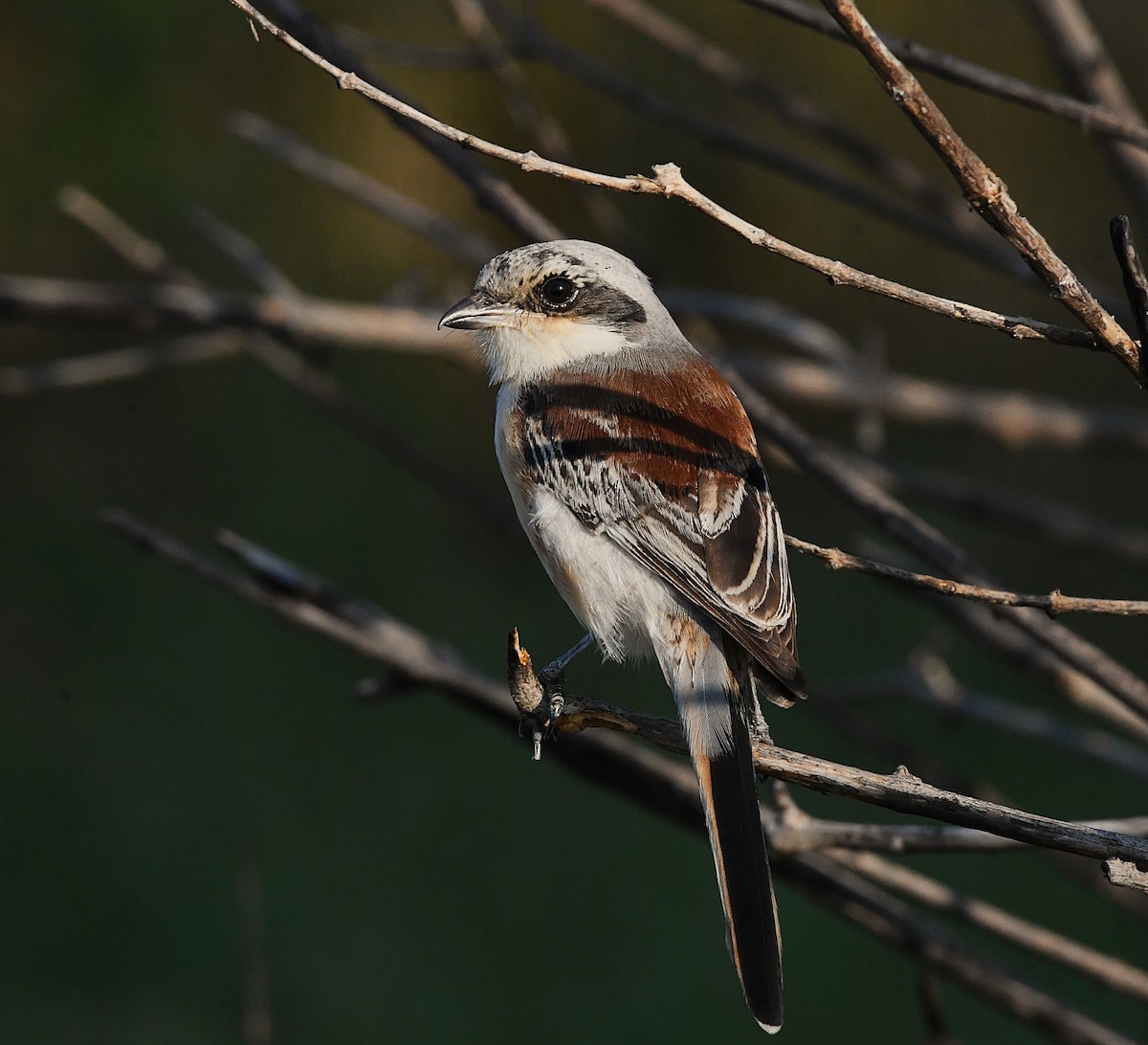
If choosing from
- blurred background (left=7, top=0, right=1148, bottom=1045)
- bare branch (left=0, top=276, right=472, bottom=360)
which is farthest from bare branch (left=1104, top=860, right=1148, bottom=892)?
blurred background (left=7, top=0, right=1148, bottom=1045)

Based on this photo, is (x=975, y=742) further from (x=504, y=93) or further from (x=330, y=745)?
(x=504, y=93)

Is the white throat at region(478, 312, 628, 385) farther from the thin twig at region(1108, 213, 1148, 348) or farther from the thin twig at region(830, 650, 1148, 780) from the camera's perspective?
the thin twig at region(1108, 213, 1148, 348)

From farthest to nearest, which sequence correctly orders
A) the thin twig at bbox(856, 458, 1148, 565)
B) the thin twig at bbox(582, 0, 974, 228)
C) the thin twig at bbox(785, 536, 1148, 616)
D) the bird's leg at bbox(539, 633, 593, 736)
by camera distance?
the thin twig at bbox(582, 0, 974, 228) → the thin twig at bbox(856, 458, 1148, 565) → the bird's leg at bbox(539, 633, 593, 736) → the thin twig at bbox(785, 536, 1148, 616)

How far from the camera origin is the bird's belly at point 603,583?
267 cm

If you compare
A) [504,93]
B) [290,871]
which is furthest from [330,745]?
[504,93]

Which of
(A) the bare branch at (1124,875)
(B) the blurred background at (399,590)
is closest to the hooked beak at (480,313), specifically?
(A) the bare branch at (1124,875)

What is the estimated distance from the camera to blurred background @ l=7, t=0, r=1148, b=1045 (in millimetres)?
5188

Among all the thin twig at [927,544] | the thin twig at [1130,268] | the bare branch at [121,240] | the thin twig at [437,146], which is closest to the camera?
the thin twig at [1130,268]

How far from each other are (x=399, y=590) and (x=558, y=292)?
3.83 meters

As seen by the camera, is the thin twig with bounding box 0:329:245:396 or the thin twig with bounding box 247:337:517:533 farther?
the thin twig with bounding box 0:329:245:396

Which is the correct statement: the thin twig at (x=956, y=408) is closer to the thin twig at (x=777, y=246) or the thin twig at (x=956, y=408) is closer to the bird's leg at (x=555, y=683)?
the bird's leg at (x=555, y=683)

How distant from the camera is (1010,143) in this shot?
265 inches

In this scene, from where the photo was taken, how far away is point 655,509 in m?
2.70

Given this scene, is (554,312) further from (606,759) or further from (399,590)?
(399,590)
